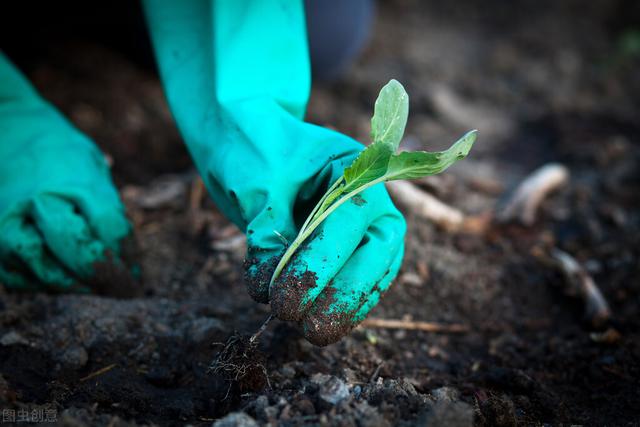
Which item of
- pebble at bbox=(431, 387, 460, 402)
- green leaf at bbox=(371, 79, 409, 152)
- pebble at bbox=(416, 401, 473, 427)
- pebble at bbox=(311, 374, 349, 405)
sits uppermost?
green leaf at bbox=(371, 79, 409, 152)

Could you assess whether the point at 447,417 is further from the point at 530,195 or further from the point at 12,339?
the point at 530,195

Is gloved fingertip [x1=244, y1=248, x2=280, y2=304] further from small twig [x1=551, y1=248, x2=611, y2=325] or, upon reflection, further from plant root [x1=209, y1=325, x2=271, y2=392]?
Answer: small twig [x1=551, y1=248, x2=611, y2=325]

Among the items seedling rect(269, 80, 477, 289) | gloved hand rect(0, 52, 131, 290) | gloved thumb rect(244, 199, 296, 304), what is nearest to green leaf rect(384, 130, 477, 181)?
seedling rect(269, 80, 477, 289)

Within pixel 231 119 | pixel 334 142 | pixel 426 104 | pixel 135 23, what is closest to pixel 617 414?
pixel 334 142

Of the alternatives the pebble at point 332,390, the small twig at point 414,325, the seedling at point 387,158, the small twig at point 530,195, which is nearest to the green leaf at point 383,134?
the seedling at point 387,158

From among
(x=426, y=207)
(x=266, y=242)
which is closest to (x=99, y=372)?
(x=266, y=242)

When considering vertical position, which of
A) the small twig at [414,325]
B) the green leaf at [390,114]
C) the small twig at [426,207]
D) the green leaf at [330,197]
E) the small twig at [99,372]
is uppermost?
the green leaf at [390,114]

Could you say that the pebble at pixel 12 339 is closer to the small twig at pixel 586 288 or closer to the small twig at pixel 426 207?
the small twig at pixel 426 207
